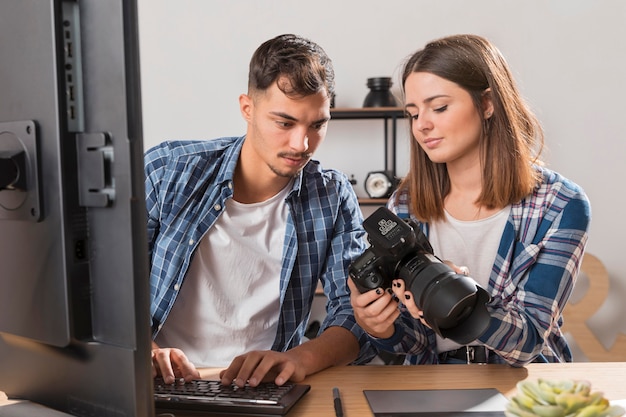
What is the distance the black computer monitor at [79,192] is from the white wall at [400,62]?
2592 millimetres

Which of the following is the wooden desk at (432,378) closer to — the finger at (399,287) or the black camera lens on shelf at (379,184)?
the finger at (399,287)

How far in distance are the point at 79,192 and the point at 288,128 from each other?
91 cm

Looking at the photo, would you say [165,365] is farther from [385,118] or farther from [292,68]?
[385,118]

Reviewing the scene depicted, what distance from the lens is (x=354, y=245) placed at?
60.2 inches

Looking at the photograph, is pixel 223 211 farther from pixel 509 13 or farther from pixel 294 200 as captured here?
pixel 509 13

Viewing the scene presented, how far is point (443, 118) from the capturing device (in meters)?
1.41

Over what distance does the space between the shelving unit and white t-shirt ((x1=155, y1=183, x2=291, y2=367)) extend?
5.33 feet

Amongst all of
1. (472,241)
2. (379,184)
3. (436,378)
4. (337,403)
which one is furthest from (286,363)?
(379,184)

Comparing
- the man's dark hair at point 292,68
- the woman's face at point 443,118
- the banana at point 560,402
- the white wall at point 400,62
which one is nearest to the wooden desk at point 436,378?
the banana at point 560,402

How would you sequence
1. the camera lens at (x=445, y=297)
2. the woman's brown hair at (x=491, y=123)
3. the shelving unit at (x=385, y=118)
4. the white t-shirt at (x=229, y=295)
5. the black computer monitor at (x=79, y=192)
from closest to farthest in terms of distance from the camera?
the black computer monitor at (x=79, y=192), the camera lens at (x=445, y=297), the woman's brown hair at (x=491, y=123), the white t-shirt at (x=229, y=295), the shelving unit at (x=385, y=118)

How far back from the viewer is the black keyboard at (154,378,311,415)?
0.90m

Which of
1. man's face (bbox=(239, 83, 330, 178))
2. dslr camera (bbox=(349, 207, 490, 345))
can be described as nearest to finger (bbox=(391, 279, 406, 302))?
dslr camera (bbox=(349, 207, 490, 345))

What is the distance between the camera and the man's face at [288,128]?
1476 millimetres

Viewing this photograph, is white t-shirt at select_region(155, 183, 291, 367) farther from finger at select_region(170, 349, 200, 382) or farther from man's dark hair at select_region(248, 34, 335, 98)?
finger at select_region(170, 349, 200, 382)
